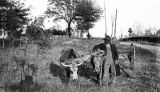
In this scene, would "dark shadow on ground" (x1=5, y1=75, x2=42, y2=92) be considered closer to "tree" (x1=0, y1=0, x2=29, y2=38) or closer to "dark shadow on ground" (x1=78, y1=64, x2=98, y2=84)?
"dark shadow on ground" (x1=78, y1=64, x2=98, y2=84)

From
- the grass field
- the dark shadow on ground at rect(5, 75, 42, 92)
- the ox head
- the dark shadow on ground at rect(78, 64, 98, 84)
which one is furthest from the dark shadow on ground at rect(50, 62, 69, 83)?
the dark shadow on ground at rect(5, 75, 42, 92)

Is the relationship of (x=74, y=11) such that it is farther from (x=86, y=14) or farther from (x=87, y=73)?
(x=87, y=73)

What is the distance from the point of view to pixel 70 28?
54844 millimetres

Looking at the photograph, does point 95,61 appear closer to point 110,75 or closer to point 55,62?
point 110,75

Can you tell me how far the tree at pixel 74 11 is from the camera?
162ft

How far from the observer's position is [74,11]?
2023 inches

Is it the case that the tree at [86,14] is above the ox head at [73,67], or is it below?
above

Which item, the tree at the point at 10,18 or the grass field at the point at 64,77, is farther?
the tree at the point at 10,18

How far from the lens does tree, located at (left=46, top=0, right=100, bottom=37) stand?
49.5 metres

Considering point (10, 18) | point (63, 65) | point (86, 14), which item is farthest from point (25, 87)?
point (86, 14)

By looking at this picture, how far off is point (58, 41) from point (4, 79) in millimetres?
26209

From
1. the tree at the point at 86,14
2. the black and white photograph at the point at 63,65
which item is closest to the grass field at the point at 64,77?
the black and white photograph at the point at 63,65

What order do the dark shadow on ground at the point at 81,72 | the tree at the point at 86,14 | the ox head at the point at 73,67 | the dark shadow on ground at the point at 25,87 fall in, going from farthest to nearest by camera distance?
the tree at the point at 86,14, the dark shadow on ground at the point at 81,72, the ox head at the point at 73,67, the dark shadow on ground at the point at 25,87

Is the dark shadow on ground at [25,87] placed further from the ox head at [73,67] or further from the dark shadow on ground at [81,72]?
the dark shadow on ground at [81,72]
